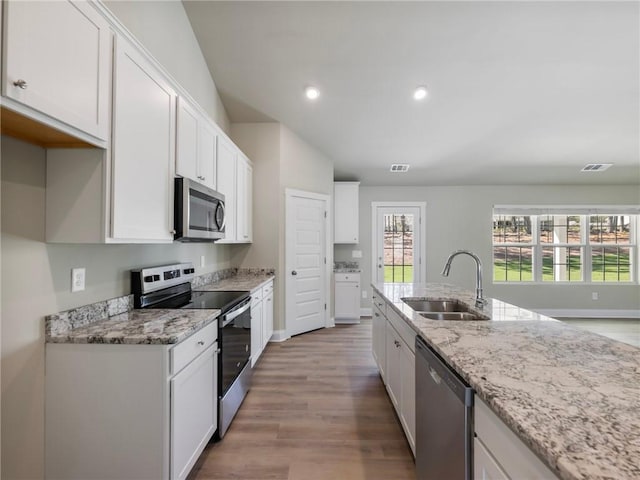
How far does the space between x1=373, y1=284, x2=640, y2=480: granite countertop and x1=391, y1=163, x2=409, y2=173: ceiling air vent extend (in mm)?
3681

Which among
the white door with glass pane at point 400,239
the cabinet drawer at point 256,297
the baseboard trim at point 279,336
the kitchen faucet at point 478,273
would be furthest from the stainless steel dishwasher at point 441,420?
the white door with glass pane at point 400,239

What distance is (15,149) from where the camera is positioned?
123cm

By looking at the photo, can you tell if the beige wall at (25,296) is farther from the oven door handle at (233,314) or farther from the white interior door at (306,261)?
the white interior door at (306,261)

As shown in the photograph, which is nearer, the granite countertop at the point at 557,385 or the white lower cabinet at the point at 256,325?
the granite countertop at the point at 557,385

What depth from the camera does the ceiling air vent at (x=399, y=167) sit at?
16.1 ft

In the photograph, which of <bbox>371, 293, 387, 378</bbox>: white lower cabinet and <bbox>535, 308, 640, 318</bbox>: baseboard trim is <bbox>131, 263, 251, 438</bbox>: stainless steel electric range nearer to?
<bbox>371, 293, 387, 378</bbox>: white lower cabinet

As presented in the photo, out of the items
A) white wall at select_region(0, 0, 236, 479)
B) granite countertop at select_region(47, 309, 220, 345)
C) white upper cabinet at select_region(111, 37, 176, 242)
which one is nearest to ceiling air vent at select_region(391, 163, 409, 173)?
white upper cabinet at select_region(111, 37, 176, 242)

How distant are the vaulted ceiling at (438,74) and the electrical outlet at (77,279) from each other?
8.43 feet

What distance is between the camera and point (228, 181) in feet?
9.97

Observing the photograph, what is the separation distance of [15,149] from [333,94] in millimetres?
2962

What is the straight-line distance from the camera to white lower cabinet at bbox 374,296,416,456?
1.72 m

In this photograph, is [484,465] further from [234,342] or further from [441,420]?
[234,342]

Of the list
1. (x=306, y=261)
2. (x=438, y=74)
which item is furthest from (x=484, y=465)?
(x=306, y=261)

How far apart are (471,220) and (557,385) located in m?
5.26
